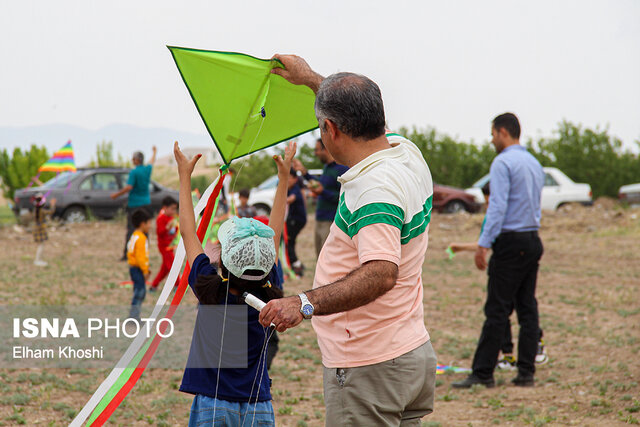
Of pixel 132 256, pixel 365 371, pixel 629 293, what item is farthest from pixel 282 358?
pixel 629 293

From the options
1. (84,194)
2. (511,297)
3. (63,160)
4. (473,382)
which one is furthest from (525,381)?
(84,194)

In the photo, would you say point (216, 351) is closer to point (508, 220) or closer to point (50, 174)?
point (508, 220)

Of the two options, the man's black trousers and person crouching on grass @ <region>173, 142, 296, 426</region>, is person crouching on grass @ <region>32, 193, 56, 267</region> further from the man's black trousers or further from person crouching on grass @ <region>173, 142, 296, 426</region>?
person crouching on grass @ <region>173, 142, 296, 426</region>

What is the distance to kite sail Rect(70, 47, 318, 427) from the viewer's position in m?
3.42

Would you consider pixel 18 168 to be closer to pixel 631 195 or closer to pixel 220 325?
pixel 631 195

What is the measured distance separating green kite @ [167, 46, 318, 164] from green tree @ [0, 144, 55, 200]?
21747 mm

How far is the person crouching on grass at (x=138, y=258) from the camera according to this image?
271 inches

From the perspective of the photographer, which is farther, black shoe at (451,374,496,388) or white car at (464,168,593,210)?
white car at (464,168,593,210)

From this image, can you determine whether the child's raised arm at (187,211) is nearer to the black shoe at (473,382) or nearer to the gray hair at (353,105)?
the gray hair at (353,105)

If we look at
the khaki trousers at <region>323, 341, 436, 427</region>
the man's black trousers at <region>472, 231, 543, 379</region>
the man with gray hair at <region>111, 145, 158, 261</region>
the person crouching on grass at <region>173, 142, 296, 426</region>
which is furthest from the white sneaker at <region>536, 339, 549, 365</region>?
the man with gray hair at <region>111, 145, 158, 261</region>

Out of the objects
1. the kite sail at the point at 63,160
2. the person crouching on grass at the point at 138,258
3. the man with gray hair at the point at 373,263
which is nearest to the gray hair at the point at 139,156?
the kite sail at the point at 63,160

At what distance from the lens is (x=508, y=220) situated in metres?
5.53

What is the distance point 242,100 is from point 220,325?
1.33 metres

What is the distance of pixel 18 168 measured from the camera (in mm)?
24250
